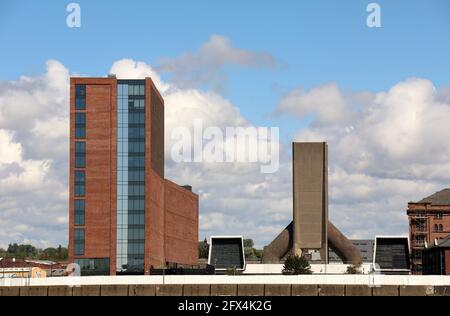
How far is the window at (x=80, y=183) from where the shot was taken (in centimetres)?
16825

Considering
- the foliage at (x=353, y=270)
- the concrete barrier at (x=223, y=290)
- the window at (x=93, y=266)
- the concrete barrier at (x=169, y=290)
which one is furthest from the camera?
the foliage at (x=353, y=270)

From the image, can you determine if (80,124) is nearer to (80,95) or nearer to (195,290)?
(80,95)

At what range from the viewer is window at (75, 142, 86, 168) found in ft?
554

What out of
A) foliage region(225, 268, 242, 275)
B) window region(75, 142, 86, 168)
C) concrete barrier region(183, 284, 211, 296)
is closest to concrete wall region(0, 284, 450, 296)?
concrete barrier region(183, 284, 211, 296)

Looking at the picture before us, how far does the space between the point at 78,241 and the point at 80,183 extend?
10.7 meters

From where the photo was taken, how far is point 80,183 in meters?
168

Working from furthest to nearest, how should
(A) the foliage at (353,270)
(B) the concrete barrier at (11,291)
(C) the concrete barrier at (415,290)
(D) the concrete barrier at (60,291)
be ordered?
(A) the foliage at (353,270)
(B) the concrete barrier at (11,291)
(D) the concrete barrier at (60,291)
(C) the concrete barrier at (415,290)

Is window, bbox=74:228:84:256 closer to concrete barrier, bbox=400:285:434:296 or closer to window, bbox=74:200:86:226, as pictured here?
window, bbox=74:200:86:226

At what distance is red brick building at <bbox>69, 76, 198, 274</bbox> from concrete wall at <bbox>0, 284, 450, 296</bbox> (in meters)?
80.3

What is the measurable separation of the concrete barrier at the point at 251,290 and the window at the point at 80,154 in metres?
92.6

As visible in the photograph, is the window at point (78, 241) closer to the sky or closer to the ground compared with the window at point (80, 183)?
closer to the ground

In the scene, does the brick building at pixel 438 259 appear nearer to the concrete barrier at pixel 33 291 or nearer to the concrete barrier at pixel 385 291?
the concrete barrier at pixel 385 291

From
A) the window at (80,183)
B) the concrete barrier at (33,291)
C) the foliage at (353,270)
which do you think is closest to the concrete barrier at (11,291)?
the concrete barrier at (33,291)
